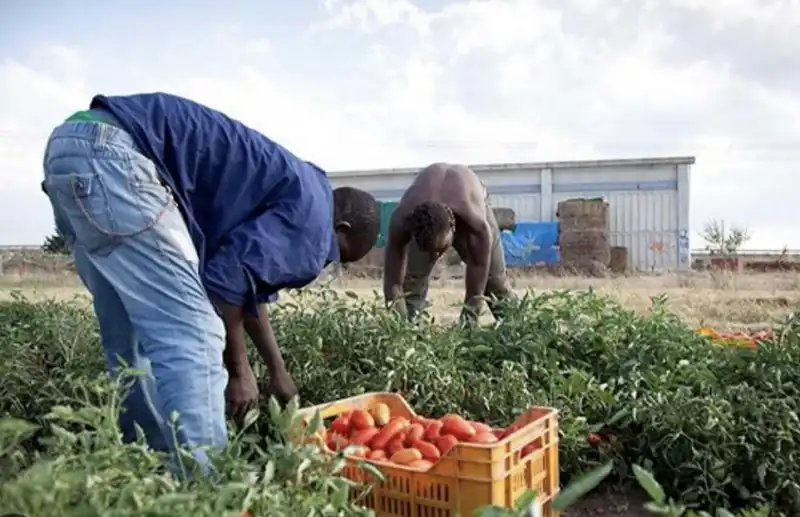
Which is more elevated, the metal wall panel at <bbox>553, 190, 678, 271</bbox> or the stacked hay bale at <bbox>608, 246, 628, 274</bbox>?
the metal wall panel at <bbox>553, 190, 678, 271</bbox>

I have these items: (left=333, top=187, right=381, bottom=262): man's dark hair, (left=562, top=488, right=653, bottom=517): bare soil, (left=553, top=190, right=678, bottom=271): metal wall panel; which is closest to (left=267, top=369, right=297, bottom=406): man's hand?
(left=333, top=187, right=381, bottom=262): man's dark hair

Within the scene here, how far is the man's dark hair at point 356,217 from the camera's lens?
107 inches

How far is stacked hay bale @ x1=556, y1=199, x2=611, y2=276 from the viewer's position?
20125mm

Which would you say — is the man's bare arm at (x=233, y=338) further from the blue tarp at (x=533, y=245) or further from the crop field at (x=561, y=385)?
the blue tarp at (x=533, y=245)

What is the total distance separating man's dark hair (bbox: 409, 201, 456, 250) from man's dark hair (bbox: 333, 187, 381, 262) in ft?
5.52

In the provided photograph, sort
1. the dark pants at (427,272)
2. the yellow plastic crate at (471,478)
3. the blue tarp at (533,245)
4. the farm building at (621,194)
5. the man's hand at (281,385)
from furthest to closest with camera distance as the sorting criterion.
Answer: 1. the farm building at (621,194)
2. the blue tarp at (533,245)
3. the dark pants at (427,272)
4. the man's hand at (281,385)
5. the yellow plastic crate at (471,478)

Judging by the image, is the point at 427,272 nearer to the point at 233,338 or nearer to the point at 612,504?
the point at 612,504

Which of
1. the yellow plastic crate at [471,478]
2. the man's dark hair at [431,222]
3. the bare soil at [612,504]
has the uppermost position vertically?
the man's dark hair at [431,222]

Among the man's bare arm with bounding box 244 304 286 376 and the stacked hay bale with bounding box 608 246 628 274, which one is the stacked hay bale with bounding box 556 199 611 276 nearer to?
the stacked hay bale with bounding box 608 246 628 274

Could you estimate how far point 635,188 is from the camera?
2508cm

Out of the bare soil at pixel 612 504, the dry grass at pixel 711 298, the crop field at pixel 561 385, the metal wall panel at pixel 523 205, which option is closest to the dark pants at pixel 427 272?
the dry grass at pixel 711 298

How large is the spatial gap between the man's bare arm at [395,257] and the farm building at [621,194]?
18.6 meters

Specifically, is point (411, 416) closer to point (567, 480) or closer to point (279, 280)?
point (567, 480)

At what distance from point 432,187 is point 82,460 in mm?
3849
